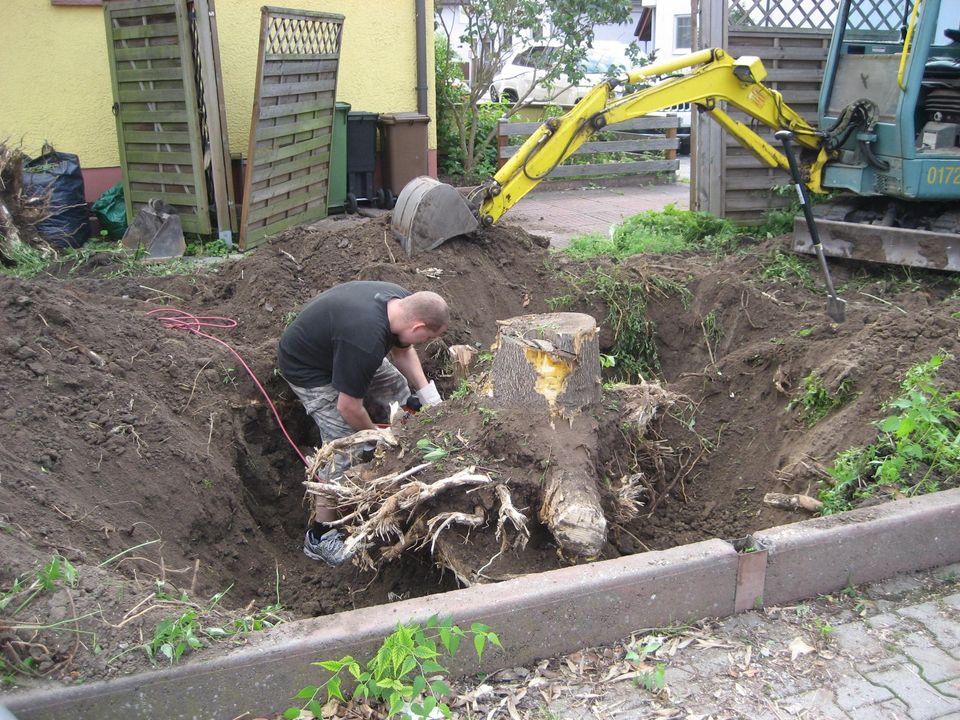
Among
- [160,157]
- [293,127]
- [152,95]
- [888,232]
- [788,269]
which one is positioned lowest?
[788,269]

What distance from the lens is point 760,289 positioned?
22.5 feet

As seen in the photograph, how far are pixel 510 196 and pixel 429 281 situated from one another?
1.25 metres

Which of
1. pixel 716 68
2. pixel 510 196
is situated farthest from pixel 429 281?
pixel 716 68

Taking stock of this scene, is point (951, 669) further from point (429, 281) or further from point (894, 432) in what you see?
point (429, 281)

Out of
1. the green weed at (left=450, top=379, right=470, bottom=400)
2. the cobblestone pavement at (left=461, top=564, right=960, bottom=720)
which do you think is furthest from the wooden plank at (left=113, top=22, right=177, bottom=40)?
the cobblestone pavement at (left=461, top=564, right=960, bottom=720)

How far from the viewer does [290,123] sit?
9453 mm

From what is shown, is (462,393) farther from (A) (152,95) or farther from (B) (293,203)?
(A) (152,95)

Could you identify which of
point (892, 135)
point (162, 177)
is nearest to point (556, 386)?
point (892, 135)

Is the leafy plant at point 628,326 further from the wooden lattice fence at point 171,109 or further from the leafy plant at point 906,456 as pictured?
the wooden lattice fence at point 171,109

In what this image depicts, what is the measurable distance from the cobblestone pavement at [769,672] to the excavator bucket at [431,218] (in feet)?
13.9

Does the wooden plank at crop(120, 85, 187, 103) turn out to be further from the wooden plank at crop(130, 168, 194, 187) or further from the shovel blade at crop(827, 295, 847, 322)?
the shovel blade at crop(827, 295, 847, 322)

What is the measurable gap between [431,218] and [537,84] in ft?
27.2

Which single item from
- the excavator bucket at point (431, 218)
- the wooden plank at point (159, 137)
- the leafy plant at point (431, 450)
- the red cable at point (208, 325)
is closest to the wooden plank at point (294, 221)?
the wooden plank at point (159, 137)

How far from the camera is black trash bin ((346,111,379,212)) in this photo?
35.8 ft
